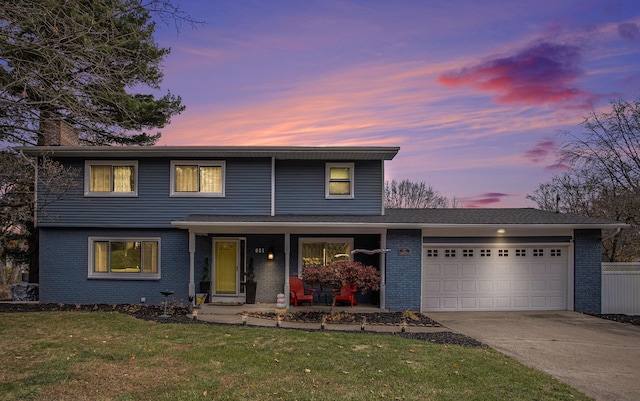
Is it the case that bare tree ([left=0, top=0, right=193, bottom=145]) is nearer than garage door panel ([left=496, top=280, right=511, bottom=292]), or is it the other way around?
bare tree ([left=0, top=0, right=193, bottom=145])

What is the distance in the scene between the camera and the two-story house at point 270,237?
44.7 ft

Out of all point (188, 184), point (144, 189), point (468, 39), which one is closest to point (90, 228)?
point (144, 189)

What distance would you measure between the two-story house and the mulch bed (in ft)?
1.88

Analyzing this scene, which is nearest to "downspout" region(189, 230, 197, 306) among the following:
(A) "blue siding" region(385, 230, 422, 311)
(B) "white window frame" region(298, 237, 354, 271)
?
(B) "white window frame" region(298, 237, 354, 271)

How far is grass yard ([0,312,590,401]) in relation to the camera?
18.8ft

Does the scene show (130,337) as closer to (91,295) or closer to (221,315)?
(221,315)

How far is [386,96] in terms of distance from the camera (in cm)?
1544

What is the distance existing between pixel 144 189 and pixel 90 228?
2265mm

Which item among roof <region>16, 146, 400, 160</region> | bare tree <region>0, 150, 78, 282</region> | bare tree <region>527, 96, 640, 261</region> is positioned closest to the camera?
bare tree <region>0, 150, 78, 282</region>

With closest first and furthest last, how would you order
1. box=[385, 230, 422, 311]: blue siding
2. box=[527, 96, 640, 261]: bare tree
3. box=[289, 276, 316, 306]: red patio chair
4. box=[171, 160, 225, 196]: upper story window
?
box=[385, 230, 422, 311]: blue siding, box=[289, 276, 316, 306]: red patio chair, box=[171, 160, 225, 196]: upper story window, box=[527, 96, 640, 261]: bare tree

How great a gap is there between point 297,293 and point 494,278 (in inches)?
261

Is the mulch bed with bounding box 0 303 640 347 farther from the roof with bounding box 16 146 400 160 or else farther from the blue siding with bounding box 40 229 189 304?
the roof with bounding box 16 146 400 160

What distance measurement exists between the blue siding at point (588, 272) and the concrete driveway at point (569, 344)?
84 centimetres

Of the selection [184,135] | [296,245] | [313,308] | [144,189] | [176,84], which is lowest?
[313,308]
